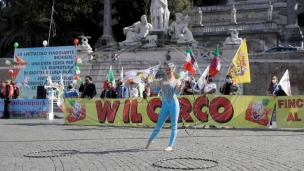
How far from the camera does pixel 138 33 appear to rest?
31.7 meters

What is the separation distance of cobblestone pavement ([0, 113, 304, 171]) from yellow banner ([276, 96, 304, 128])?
3.54ft

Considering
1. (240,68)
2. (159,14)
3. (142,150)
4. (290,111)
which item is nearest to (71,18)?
(159,14)

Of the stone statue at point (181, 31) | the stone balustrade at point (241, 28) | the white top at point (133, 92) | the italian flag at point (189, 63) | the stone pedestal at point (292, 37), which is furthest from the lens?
the stone balustrade at point (241, 28)

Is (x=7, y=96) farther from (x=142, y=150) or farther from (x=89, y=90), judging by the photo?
(x=142, y=150)

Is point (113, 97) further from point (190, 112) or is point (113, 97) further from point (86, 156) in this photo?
point (86, 156)

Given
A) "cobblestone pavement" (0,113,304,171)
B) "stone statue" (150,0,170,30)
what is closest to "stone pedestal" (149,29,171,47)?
"stone statue" (150,0,170,30)

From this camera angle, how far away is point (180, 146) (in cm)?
1118

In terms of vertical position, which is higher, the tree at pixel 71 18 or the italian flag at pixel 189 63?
the tree at pixel 71 18

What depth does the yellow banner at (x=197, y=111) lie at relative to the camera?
16.4 meters

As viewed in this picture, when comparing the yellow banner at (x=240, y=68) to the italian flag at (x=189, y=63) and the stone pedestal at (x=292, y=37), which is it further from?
the stone pedestal at (x=292, y=37)

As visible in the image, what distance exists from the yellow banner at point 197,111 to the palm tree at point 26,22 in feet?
89.2

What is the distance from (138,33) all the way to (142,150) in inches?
857

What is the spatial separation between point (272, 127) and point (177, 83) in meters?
7.24

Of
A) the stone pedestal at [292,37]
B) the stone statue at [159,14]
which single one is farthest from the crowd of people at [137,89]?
the stone pedestal at [292,37]
